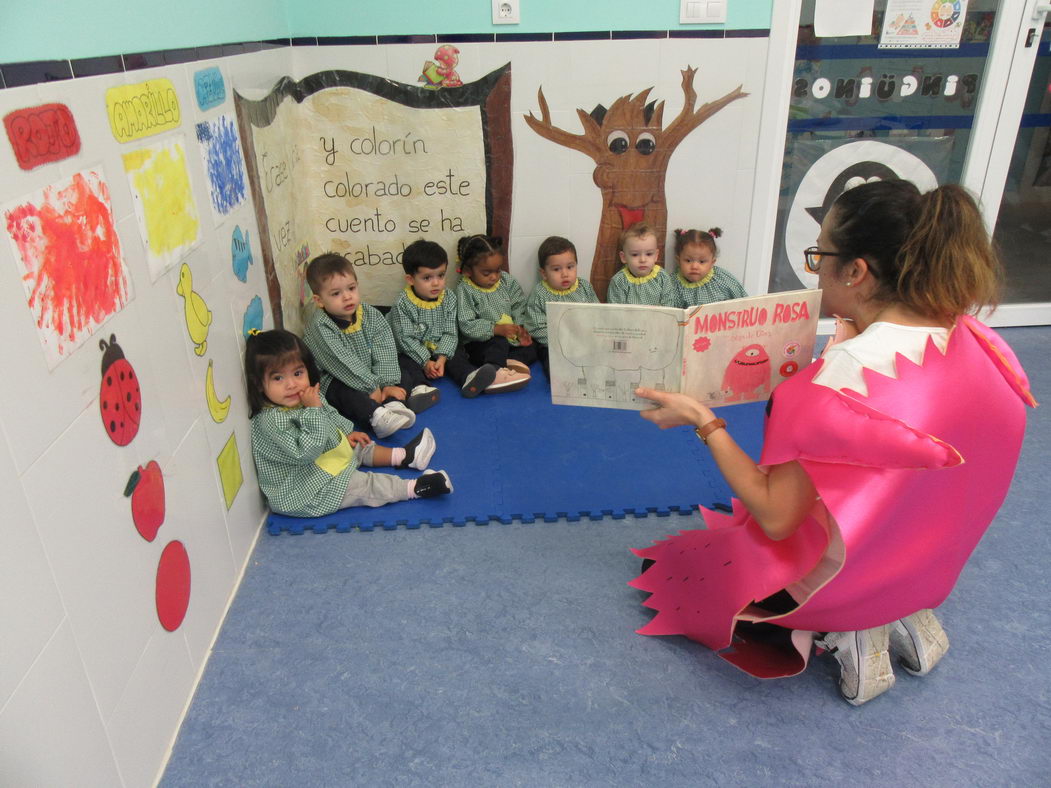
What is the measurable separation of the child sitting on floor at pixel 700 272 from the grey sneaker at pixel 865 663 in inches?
75.5

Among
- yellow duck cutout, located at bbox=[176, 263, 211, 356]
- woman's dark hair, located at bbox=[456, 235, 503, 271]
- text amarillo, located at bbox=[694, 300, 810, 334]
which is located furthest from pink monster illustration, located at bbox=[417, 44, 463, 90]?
text amarillo, located at bbox=[694, 300, 810, 334]

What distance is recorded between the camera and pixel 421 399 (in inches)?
119

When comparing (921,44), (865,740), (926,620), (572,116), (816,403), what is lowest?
(865,740)

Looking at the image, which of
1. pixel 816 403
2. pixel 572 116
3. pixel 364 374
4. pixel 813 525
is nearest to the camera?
pixel 816 403

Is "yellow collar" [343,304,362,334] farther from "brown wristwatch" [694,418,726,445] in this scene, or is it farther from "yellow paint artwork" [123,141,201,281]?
"brown wristwatch" [694,418,726,445]

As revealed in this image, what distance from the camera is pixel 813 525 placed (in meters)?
1.60

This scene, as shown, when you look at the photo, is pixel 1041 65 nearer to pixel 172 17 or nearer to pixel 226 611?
pixel 172 17

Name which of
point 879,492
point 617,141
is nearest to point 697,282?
point 617,141

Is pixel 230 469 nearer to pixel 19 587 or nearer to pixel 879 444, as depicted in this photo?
pixel 19 587

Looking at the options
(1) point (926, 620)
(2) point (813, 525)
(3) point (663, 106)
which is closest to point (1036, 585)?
(1) point (926, 620)

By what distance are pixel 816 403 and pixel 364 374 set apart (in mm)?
1896

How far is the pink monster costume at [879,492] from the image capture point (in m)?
1.38

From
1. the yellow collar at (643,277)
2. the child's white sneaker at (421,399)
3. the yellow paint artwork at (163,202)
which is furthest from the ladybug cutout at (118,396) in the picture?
the yellow collar at (643,277)

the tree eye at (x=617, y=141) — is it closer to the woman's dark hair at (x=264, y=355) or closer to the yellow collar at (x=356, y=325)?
the yellow collar at (x=356, y=325)
